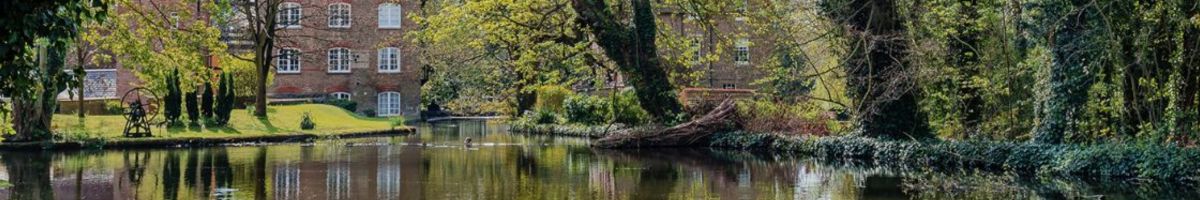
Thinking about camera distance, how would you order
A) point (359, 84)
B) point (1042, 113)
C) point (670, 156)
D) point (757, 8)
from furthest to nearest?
point (359, 84), point (757, 8), point (670, 156), point (1042, 113)

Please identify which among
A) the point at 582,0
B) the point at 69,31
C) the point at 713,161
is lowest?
the point at 713,161

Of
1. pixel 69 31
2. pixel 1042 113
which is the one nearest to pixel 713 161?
pixel 1042 113

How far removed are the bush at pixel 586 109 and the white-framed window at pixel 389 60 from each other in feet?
52.5

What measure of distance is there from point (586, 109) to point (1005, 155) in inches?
681

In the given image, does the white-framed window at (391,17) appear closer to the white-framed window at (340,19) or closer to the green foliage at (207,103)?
the white-framed window at (340,19)

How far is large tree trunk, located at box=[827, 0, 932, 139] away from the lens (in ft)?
68.2

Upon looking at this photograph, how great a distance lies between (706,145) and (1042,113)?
8.38 meters

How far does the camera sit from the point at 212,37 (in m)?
22.5

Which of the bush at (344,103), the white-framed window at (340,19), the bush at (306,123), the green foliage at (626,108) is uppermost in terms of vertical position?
the white-framed window at (340,19)

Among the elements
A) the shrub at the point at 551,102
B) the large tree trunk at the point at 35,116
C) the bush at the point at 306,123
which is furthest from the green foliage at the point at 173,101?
the shrub at the point at 551,102

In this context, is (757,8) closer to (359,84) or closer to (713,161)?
(713,161)

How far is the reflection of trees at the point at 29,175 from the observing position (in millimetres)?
13356

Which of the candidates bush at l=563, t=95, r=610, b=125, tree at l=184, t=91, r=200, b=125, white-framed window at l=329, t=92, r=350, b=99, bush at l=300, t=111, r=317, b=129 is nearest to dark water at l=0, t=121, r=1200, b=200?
tree at l=184, t=91, r=200, b=125

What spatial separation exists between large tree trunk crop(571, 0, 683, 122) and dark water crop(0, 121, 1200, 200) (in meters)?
4.28
